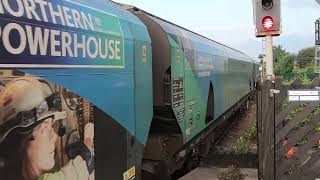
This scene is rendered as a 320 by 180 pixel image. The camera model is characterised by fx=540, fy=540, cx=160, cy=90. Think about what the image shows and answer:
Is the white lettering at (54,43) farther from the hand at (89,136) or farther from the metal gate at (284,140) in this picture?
the metal gate at (284,140)

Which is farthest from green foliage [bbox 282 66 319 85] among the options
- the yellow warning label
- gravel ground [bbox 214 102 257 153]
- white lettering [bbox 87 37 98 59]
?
white lettering [bbox 87 37 98 59]

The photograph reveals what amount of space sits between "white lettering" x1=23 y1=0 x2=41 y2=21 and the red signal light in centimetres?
454

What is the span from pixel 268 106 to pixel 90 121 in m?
3.19

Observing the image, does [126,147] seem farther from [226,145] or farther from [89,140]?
[226,145]

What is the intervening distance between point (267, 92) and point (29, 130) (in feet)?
13.5

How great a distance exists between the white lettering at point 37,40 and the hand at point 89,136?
0.96m

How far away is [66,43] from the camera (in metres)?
3.90

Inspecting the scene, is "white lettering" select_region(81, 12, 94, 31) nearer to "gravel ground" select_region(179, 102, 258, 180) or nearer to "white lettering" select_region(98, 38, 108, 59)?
"white lettering" select_region(98, 38, 108, 59)

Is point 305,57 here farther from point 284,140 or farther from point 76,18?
point 76,18

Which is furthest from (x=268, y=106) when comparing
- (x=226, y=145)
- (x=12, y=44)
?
(x=226, y=145)

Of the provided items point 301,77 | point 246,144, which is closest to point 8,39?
point 246,144

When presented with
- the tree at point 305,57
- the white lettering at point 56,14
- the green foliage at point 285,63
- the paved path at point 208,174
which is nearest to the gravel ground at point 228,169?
the paved path at point 208,174

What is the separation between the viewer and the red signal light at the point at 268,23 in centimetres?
746

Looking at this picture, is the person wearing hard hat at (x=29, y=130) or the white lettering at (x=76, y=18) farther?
the white lettering at (x=76, y=18)
